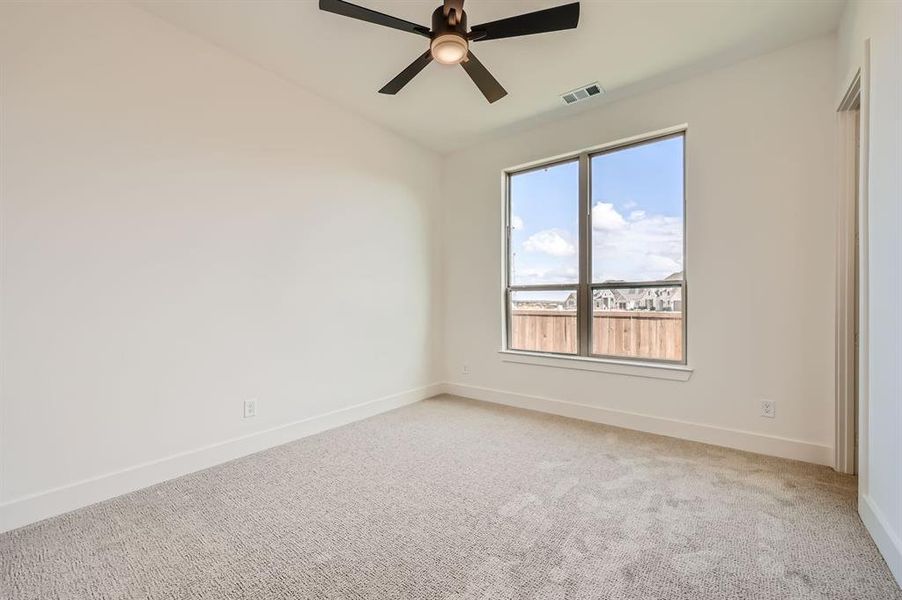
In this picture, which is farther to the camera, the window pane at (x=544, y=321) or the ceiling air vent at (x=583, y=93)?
the window pane at (x=544, y=321)

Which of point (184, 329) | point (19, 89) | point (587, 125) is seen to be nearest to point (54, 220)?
point (19, 89)

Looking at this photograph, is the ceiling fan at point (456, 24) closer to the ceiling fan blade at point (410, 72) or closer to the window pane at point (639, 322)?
the ceiling fan blade at point (410, 72)

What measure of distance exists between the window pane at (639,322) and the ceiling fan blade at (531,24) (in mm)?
2236

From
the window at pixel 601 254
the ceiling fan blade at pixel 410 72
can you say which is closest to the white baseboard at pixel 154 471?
the window at pixel 601 254

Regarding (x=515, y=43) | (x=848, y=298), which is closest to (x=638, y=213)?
(x=848, y=298)

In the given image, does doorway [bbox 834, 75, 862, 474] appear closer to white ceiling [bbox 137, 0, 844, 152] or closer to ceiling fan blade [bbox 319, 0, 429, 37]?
white ceiling [bbox 137, 0, 844, 152]

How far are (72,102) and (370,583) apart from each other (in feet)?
9.48

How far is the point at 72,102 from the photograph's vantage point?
2.14 meters

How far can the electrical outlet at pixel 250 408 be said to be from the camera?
2.87m

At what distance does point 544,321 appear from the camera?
404 centimetres

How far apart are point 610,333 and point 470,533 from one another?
2.34 metres

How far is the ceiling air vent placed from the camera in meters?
3.15

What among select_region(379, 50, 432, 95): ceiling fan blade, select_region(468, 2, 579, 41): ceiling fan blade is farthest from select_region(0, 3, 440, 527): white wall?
select_region(468, 2, 579, 41): ceiling fan blade

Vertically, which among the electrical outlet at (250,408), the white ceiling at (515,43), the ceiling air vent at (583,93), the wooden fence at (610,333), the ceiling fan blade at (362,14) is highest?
the white ceiling at (515,43)
